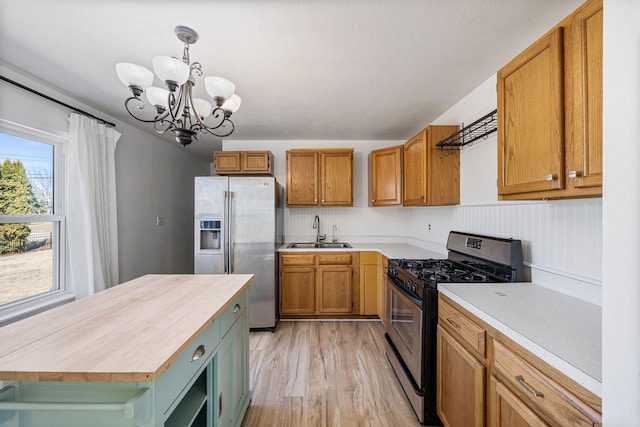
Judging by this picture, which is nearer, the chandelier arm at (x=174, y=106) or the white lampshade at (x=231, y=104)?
the chandelier arm at (x=174, y=106)

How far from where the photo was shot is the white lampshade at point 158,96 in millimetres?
1492

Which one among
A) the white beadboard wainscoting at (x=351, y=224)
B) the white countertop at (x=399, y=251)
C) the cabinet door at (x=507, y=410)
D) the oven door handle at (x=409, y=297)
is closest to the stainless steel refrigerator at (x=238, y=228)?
the white countertop at (x=399, y=251)

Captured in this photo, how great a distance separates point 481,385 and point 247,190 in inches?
107

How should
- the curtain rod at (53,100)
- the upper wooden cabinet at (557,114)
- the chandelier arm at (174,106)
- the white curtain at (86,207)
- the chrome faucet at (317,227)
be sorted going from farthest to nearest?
1. the chrome faucet at (317,227)
2. the white curtain at (86,207)
3. the curtain rod at (53,100)
4. the chandelier arm at (174,106)
5. the upper wooden cabinet at (557,114)

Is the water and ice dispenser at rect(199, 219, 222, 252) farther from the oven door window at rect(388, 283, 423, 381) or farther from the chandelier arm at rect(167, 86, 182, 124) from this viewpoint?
the oven door window at rect(388, 283, 423, 381)

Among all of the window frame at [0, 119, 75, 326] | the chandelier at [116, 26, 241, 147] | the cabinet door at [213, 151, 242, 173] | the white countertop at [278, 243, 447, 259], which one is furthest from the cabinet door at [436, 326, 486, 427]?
the window frame at [0, 119, 75, 326]

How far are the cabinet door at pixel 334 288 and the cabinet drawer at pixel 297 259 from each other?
0.53 feet

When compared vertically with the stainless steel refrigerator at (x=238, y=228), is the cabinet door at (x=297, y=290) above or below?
below

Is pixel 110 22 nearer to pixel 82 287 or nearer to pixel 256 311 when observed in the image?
pixel 82 287

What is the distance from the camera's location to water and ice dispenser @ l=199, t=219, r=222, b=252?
3.05m

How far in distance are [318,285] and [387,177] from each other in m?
1.64

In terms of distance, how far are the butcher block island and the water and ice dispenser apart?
1.64 meters

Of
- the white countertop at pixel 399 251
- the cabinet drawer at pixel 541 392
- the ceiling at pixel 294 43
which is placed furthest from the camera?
the white countertop at pixel 399 251

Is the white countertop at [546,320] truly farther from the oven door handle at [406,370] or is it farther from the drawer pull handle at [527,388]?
the oven door handle at [406,370]
